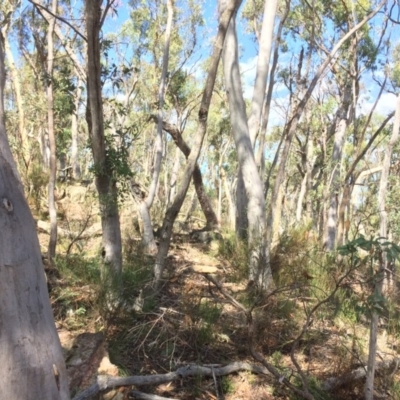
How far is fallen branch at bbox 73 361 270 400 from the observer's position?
9.62 feet

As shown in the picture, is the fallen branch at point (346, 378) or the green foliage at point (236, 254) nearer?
the fallen branch at point (346, 378)

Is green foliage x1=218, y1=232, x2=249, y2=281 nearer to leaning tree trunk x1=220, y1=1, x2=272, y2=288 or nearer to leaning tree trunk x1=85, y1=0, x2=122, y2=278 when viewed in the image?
leaning tree trunk x1=220, y1=1, x2=272, y2=288

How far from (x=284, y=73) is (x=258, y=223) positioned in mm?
11301

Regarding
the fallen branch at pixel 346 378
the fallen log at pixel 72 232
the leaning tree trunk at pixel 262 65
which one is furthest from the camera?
the fallen log at pixel 72 232

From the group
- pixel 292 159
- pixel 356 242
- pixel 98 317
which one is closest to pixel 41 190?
pixel 98 317

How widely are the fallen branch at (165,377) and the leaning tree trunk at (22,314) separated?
1433 millimetres

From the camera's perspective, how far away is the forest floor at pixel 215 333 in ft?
12.3

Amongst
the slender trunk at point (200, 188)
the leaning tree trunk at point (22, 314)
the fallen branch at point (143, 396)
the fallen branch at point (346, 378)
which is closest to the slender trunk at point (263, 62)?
the slender trunk at point (200, 188)

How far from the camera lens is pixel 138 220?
8.39 meters

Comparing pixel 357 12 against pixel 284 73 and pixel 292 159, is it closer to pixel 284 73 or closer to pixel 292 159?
pixel 284 73

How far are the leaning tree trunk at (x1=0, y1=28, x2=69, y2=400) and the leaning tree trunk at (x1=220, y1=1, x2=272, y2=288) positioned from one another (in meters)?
4.33

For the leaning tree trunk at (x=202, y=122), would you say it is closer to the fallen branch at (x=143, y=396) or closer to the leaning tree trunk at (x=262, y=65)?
the fallen branch at (x=143, y=396)

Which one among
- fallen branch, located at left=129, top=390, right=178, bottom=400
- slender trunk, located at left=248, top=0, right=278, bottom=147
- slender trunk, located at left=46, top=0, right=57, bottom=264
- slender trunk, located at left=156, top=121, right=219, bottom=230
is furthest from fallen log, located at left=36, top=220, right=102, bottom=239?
fallen branch, located at left=129, top=390, right=178, bottom=400

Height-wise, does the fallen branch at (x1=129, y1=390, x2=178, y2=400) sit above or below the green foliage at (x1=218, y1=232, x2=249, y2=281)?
Answer: below
